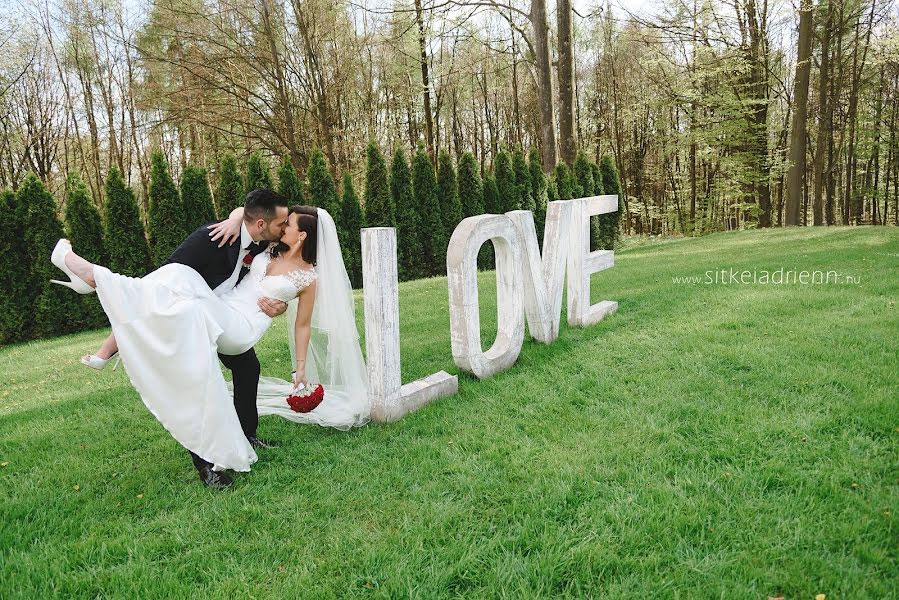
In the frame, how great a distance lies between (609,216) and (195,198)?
11.2 meters

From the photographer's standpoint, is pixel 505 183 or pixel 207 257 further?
pixel 505 183

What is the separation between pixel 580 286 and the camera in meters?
6.03

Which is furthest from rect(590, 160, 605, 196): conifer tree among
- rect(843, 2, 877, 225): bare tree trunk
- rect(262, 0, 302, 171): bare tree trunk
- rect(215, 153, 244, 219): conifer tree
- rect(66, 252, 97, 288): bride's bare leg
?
rect(66, 252, 97, 288): bride's bare leg

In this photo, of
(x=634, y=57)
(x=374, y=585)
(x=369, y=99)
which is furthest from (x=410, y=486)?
(x=634, y=57)

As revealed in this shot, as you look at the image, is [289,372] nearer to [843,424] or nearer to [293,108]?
[843,424]

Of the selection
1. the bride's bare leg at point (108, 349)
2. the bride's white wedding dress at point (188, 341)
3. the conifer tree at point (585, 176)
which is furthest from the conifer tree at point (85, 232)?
the conifer tree at point (585, 176)

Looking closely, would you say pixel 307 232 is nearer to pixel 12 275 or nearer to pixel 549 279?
pixel 549 279

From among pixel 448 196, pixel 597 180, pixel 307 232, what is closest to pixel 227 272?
pixel 307 232

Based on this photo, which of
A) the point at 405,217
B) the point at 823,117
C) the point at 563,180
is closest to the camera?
the point at 405,217

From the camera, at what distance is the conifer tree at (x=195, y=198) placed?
33.9 feet

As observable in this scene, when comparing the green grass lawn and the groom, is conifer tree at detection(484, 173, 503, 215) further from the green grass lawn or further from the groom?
the groom

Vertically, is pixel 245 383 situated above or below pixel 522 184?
below

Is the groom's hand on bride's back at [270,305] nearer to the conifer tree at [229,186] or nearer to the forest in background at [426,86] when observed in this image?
the conifer tree at [229,186]

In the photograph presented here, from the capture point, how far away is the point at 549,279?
5527 millimetres
